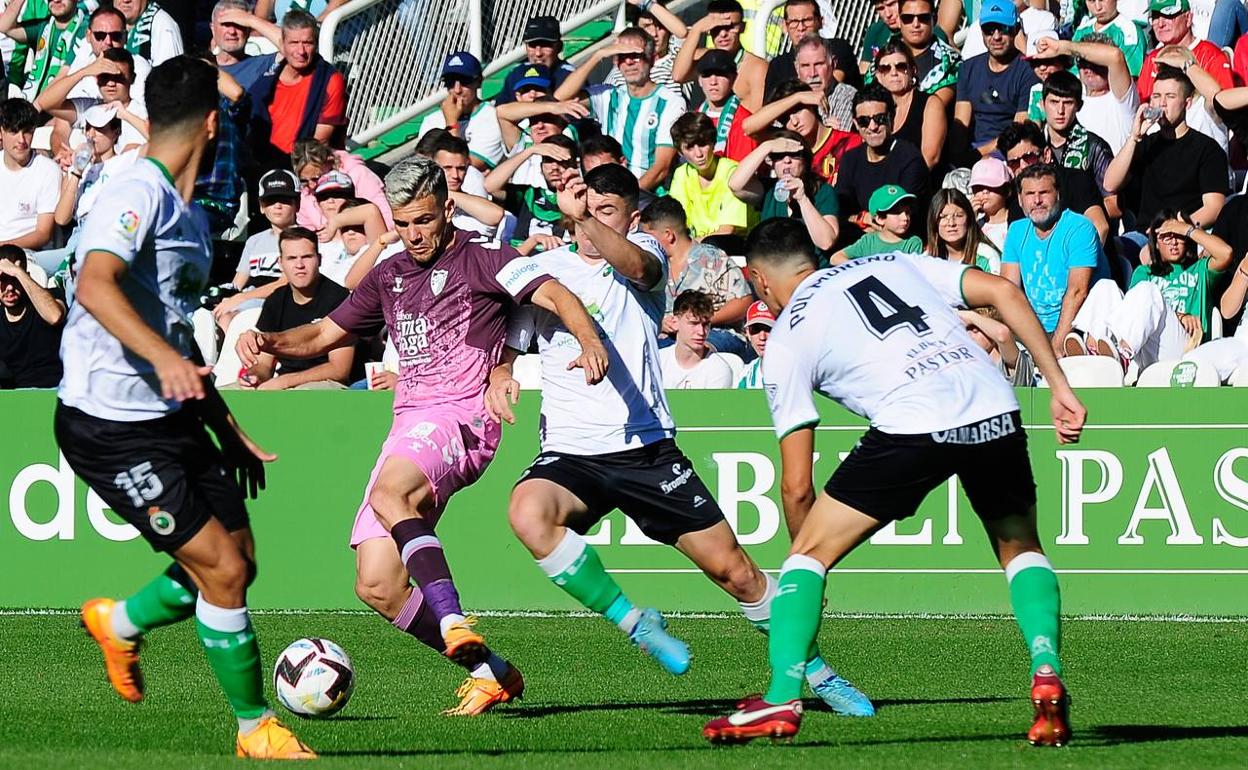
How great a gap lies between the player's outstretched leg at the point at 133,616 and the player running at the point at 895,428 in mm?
1959

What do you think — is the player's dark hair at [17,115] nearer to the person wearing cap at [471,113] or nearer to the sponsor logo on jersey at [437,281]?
the person wearing cap at [471,113]

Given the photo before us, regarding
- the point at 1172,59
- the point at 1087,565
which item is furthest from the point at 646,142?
the point at 1087,565

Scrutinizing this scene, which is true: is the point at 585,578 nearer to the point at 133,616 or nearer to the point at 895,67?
the point at 133,616

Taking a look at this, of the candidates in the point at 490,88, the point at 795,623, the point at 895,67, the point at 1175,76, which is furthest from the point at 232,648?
the point at 490,88

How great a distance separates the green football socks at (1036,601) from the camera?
7.13 meters

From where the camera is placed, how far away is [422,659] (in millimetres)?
10586

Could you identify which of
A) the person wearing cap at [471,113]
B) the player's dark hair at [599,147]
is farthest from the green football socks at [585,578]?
the person wearing cap at [471,113]

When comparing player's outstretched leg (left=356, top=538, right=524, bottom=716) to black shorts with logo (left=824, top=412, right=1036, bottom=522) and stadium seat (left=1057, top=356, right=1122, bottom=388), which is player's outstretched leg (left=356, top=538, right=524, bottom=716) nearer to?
black shorts with logo (left=824, top=412, right=1036, bottom=522)

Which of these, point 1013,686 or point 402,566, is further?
point 1013,686

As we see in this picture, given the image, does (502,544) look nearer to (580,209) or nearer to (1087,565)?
(1087,565)

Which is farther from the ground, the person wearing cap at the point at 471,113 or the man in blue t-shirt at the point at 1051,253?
the man in blue t-shirt at the point at 1051,253

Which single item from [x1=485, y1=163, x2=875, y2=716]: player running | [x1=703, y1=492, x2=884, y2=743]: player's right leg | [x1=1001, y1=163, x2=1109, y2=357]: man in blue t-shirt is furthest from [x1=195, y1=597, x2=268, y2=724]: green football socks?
[x1=1001, y1=163, x2=1109, y2=357]: man in blue t-shirt

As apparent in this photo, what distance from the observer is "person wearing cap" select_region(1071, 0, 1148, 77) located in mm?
15523

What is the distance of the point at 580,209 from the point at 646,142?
25.5ft
